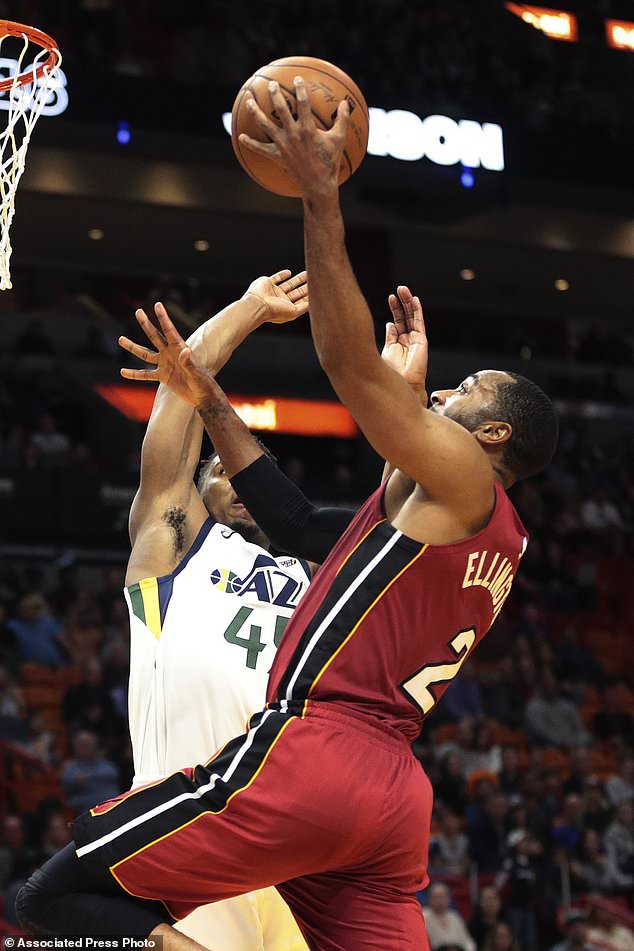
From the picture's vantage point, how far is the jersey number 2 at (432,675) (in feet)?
11.2

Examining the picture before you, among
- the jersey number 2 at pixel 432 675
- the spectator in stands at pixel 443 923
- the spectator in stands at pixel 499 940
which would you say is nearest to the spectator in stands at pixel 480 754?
the spectator in stands at pixel 499 940

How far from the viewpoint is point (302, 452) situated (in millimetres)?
19922

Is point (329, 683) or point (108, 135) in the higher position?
point (108, 135)

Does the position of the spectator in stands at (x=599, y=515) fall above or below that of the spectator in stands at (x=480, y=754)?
above

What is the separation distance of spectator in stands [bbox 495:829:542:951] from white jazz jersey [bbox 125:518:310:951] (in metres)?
7.42

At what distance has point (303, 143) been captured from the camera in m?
3.18

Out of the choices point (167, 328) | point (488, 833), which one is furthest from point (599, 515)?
point (167, 328)

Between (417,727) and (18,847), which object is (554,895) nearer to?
(18,847)

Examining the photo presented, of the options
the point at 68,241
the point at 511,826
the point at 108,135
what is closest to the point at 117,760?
the point at 511,826

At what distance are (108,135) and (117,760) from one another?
763cm

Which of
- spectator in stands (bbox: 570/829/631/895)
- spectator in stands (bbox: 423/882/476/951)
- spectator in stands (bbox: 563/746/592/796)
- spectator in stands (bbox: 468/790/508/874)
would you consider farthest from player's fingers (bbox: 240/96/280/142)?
spectator in stands (bbox: 563/746/592/796)

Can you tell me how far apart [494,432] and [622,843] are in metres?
9.74

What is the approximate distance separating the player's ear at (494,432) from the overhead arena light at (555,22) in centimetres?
1813
